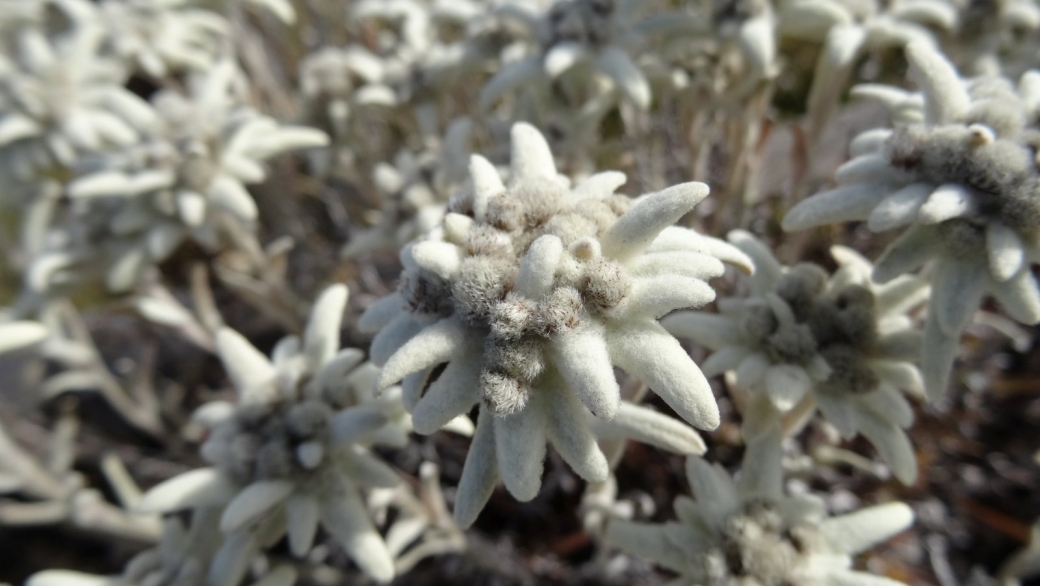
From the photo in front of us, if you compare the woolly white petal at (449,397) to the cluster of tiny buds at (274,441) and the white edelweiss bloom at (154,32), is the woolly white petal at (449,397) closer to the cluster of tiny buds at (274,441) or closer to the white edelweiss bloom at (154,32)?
the cluster of tiny buds at (274,441)

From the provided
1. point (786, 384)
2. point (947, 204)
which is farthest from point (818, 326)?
point (947, 204)

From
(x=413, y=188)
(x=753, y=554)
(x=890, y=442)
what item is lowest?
(x=753, y=554)

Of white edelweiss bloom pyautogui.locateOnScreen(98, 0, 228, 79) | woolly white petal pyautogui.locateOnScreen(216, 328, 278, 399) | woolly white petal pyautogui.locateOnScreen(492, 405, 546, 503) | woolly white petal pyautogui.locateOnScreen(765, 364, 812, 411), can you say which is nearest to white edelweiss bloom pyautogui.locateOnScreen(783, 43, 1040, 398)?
woolly white petal pyautogui.locateOnScreen(765, 364, 812, 411)

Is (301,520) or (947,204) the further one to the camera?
(301,520)

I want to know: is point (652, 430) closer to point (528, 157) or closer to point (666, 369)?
point (666, 369)

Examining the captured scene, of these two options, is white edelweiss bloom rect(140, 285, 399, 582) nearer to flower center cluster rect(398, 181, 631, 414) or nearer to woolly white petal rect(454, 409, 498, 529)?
woolly white petal rect(454, 409, 498, 529)

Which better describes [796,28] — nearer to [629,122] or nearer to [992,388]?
[629,122]
